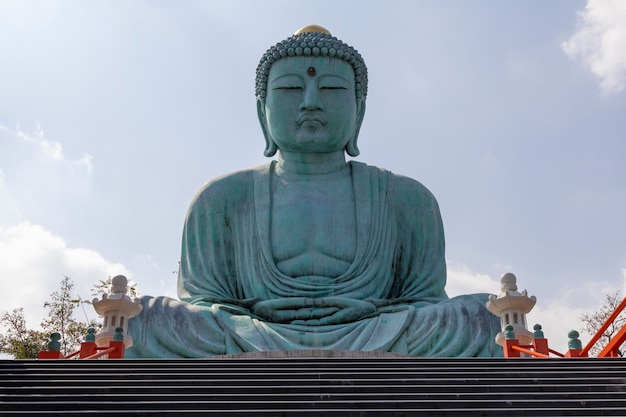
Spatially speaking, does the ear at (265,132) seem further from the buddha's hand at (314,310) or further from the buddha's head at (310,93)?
the buddha's hand at (314,310)

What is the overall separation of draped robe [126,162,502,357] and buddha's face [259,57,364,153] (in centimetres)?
50

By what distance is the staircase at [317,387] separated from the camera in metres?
5.73

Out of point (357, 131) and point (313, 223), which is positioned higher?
A: point (357, 131)

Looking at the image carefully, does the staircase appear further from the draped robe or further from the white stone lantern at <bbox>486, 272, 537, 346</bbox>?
the draped robe

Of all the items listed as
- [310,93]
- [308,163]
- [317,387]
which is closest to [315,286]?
[308,163]

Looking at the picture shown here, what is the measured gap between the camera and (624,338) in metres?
7.35

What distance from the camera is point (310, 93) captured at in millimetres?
11188

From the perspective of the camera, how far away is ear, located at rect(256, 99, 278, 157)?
1177 centimetres

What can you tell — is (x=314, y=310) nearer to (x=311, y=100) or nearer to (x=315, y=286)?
(x=315, y=286)

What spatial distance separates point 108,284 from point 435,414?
31.9 ft

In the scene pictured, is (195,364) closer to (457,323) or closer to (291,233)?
(457,323)

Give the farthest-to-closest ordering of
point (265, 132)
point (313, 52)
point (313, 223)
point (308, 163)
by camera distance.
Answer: point (265, 132), point (308, 163), point (313, 52), point (313, 223)

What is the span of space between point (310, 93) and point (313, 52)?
0.48 metres

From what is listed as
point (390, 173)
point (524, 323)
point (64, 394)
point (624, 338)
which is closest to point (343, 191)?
point (390, 173)
